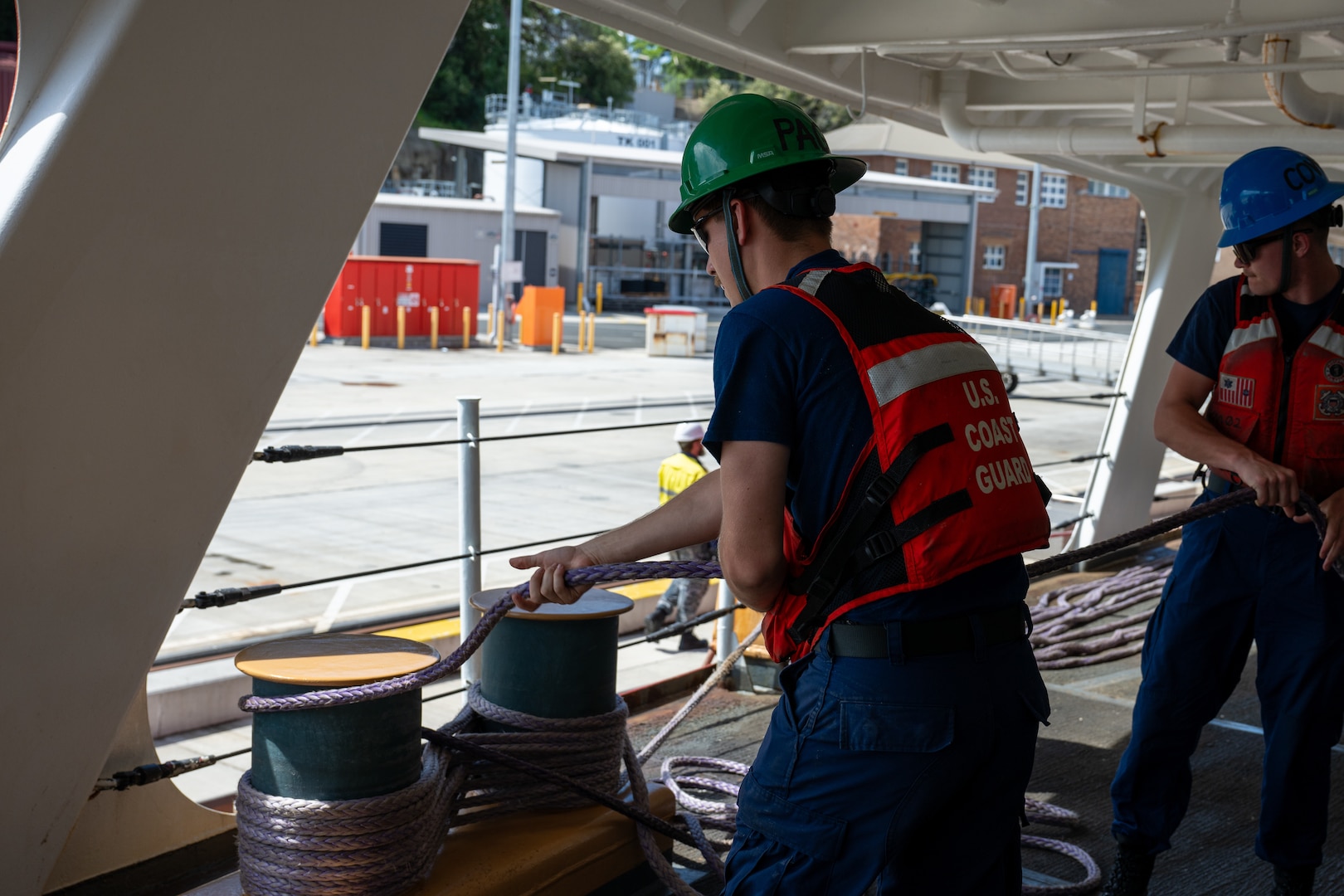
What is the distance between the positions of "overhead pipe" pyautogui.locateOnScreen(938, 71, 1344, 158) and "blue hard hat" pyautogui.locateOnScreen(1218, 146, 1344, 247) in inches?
114

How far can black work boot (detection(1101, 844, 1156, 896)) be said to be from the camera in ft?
11.9

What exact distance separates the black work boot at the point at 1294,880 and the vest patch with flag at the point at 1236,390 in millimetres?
1310

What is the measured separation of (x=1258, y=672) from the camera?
3520 mm

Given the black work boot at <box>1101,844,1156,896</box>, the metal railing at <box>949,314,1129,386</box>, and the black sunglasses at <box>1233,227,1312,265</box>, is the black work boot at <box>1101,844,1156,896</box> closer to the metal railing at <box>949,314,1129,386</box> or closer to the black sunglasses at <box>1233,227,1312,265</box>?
the black sunglasses at <box>1233,227,1312,265</box>

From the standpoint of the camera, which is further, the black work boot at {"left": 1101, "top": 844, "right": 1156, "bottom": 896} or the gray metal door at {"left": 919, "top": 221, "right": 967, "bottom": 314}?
the gray metal door at {"left": 919, "top": 221, "right": 967, "bottom": 314}

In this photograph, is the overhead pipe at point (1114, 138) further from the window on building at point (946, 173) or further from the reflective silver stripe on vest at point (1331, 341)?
the window on building at point (946, 173)

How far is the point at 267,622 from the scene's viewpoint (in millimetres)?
8773

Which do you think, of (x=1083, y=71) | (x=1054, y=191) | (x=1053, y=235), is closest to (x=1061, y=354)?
(x=1083, y=71)

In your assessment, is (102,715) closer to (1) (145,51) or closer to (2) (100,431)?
(2) (100,431)

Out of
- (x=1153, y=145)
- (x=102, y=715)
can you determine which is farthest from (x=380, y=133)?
(x=1153, y=145)

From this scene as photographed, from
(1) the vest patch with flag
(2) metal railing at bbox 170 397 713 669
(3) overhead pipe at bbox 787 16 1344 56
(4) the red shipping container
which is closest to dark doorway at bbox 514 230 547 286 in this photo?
(4) the red shipping container

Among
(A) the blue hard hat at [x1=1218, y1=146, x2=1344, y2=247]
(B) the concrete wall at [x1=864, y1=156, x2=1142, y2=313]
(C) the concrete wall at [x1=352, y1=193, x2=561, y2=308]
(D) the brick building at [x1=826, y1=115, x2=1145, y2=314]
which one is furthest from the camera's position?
(B) the concrete wall at [x1=864, y1=156, x2=1142, y2=313]

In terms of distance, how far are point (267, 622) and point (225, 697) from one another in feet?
5.06

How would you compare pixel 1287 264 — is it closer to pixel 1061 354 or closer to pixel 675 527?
pixel 675 527
